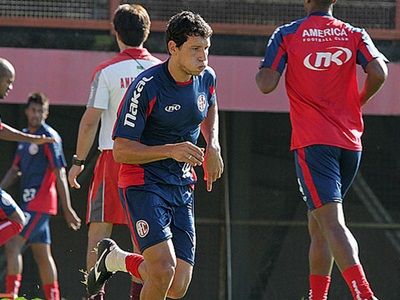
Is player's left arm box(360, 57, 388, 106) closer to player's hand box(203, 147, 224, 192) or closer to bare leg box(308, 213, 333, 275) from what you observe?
bare leg box(308, 213, 333, 275)

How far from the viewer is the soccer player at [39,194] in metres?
9.90

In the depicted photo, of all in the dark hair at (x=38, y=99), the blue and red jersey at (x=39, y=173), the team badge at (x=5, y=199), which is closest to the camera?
the team badge at (x=5, y=199)

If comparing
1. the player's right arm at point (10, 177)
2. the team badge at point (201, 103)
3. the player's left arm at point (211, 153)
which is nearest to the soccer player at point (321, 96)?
the player's left arm at point (211, 153)

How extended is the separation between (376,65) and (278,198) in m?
3.72

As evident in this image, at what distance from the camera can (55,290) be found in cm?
995

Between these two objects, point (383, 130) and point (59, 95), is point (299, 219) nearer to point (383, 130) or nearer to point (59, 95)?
point (383, 130)

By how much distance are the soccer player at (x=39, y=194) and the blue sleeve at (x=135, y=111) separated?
3591mm

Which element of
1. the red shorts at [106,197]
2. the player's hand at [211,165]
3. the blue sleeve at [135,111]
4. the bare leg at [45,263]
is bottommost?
the bare leg at [45,263]

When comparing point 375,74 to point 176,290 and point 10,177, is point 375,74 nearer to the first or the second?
point 176,290

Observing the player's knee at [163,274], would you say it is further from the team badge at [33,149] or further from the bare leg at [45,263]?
the team badge at [33,149]

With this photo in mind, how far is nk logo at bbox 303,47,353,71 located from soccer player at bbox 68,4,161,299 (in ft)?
4.44

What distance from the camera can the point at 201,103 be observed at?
21.0ft

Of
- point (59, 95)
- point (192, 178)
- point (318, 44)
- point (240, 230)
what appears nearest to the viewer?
point (192, 178)

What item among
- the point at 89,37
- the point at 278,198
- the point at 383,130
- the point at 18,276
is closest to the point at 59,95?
the point at 89,37
